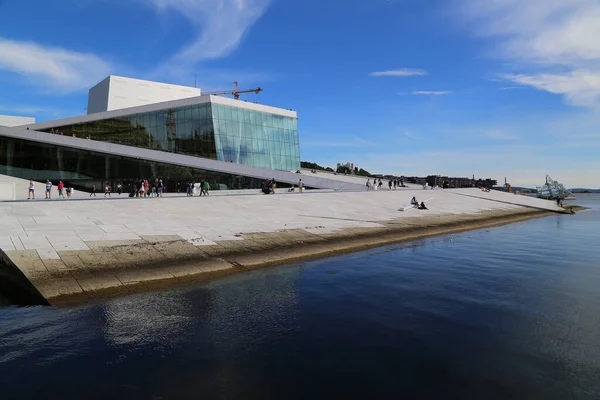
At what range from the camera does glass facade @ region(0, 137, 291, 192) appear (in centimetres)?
4450

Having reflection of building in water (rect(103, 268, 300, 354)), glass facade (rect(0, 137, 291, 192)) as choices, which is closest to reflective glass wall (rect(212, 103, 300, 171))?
glass facade (rect(0, 137, 291, 192))

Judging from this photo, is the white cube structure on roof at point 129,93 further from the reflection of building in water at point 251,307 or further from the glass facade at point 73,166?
the reflection of building in water at point 251,307

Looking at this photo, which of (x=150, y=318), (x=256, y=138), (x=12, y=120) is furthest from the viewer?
(x=12, y=120)

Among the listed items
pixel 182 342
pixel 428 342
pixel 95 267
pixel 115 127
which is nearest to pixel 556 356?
pixel 428 342

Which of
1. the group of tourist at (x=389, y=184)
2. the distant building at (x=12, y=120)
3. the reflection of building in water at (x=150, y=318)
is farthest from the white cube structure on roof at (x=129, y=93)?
the reflection of building in water at (x=150, y=318)

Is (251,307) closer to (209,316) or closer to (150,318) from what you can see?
(209,316)

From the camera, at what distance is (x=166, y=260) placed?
50.8 ft

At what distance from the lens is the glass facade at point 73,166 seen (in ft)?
146

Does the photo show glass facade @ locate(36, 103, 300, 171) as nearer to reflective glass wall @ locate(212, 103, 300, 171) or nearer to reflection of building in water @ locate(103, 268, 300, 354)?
reflective glass wall @ locate(212, 103, 300, 171)

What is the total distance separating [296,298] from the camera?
39.8ft

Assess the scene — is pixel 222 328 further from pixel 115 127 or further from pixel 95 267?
pixel 115 127

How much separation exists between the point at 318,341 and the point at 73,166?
45074mm

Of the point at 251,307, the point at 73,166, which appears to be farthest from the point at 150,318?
the point at 73,166

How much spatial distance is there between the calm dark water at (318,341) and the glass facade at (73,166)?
113ft
